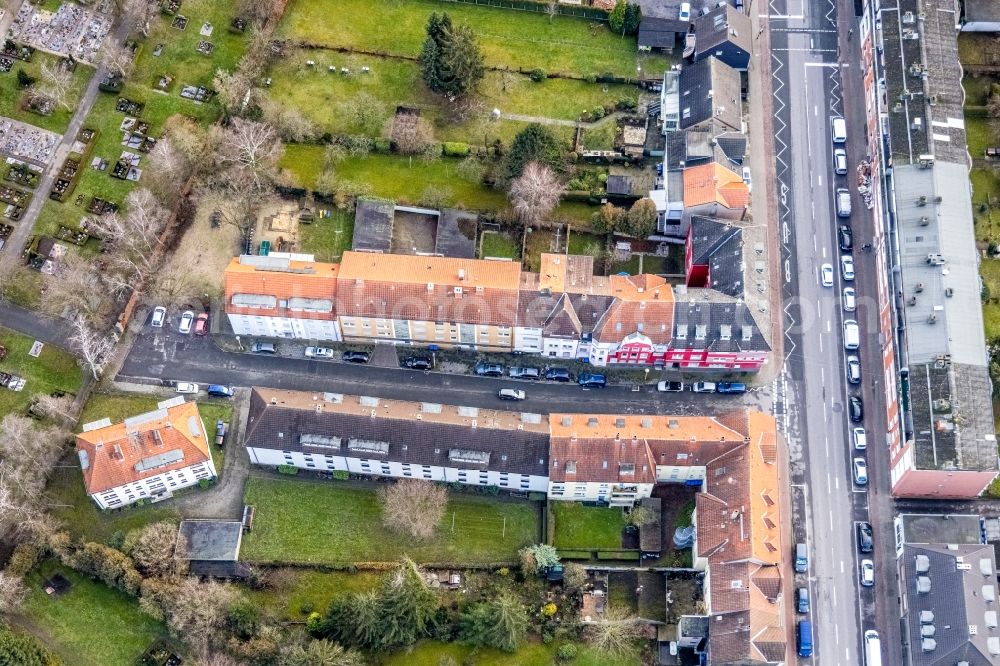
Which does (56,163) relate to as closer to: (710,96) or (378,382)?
(378,382)

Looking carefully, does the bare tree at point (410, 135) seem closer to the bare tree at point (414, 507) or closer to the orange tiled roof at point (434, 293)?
the orange tiled roof at point (434, 293)

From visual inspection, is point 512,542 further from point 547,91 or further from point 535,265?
point 547,91

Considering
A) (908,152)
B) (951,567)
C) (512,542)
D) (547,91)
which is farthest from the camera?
(547,91)

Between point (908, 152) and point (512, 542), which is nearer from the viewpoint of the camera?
point (512, 542)

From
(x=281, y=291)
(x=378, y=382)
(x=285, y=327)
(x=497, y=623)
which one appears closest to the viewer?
(x=497, y=623)

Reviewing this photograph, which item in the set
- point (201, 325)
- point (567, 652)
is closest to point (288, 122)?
point (201, 325)

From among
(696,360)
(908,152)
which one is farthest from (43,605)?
(908,152)
